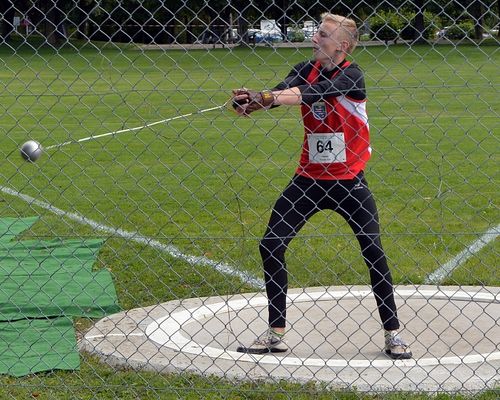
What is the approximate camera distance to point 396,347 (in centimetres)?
617

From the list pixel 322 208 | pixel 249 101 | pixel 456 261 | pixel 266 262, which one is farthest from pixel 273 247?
pixel 456 261

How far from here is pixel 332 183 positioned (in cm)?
608

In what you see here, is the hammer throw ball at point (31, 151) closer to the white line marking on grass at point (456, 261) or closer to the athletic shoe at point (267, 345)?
the white line marking on grass at point (456, 261)

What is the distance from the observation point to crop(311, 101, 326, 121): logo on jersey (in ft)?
19.4

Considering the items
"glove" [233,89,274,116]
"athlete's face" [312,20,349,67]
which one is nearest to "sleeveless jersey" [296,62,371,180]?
"athlete's face" [312,20,349,67]

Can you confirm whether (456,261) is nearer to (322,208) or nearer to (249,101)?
(322,208)

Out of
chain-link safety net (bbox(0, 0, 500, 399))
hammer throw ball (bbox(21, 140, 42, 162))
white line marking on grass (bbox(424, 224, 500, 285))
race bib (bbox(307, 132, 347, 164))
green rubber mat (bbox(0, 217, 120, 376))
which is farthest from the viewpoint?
hammer throw ball (bbox(21, 140, 42, 162))

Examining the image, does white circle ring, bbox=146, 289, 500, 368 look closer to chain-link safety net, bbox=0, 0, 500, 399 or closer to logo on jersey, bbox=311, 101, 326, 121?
chain-link safety net, bbox=0, 0, 500, 399

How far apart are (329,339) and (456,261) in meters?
2.37

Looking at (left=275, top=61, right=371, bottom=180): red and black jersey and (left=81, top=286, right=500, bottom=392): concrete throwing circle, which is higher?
(left=275, top=61, right=371, bottom=180): red and black jersey

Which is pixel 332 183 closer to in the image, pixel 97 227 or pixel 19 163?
pixel 97 227

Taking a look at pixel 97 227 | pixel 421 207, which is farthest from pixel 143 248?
pixel 421 207

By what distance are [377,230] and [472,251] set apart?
3.17m

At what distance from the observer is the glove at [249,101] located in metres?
5.30
